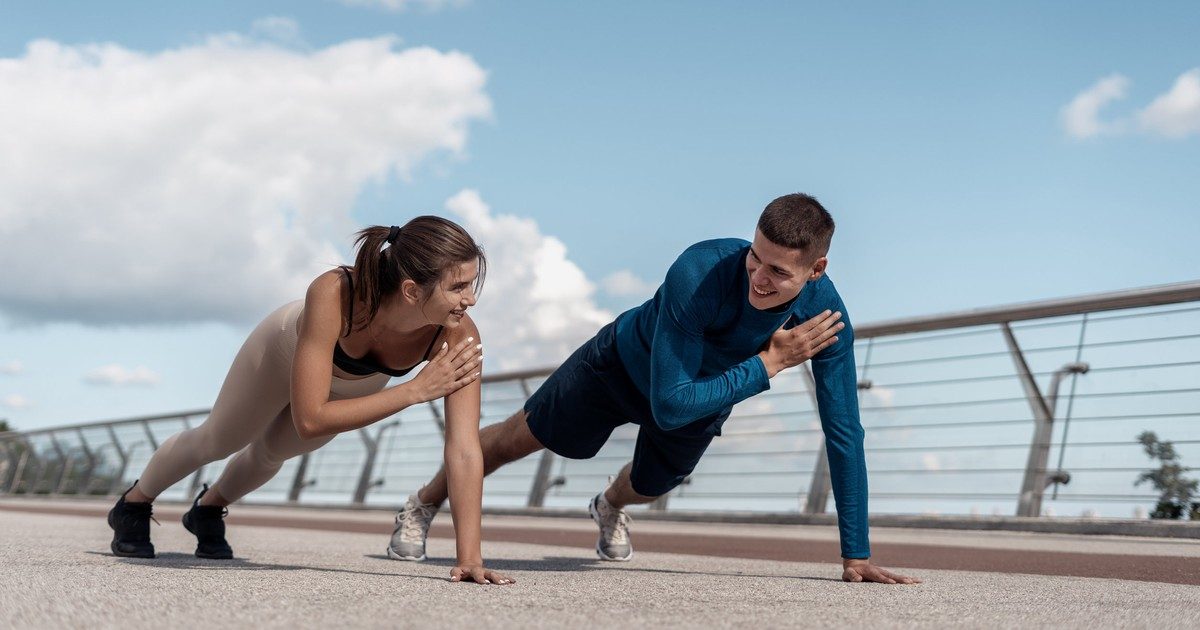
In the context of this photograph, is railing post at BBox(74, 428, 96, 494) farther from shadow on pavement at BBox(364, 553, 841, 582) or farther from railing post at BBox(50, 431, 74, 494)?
shadow on pavement at BBox(364, 553, 841, 582)

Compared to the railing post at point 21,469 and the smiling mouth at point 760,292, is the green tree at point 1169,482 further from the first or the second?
the railing post at point 21,469

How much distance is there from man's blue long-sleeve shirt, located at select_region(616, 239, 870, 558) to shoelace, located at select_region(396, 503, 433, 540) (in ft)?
3.82

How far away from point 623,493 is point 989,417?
3570 millimetres

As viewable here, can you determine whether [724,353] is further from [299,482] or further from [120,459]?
[120,459]

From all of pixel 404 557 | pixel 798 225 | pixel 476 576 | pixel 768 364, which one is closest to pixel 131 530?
pixel 404 557

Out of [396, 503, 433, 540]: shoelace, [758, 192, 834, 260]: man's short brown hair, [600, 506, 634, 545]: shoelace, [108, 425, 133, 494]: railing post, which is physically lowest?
[108, 425, 133, 494]: railing post

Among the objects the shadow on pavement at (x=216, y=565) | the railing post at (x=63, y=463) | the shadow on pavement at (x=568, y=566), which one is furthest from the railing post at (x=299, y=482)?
the shadow on pavement at (x=216, y=565)

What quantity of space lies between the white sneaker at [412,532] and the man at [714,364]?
37 centimetres

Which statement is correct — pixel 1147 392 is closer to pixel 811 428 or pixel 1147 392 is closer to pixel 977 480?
pixel 977 480

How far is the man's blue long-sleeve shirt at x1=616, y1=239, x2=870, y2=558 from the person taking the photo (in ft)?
11.2

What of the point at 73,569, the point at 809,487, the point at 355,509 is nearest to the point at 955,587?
the point at 73,569

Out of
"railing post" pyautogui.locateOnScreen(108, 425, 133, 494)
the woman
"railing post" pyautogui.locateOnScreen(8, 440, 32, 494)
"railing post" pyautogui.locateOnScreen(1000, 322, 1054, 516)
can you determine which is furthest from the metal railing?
"railing post" pyautogui.locateOnScreen(8, 440, 32, 494)

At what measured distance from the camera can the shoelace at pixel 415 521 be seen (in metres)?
4.53

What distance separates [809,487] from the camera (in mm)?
8086
